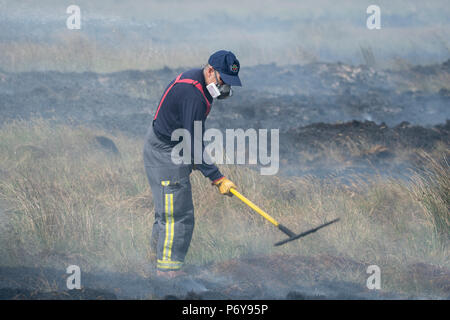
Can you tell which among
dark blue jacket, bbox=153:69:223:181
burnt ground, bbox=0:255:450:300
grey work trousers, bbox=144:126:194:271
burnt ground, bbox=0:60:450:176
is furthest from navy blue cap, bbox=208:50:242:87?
burnt ground, bbox=0:60:450:176

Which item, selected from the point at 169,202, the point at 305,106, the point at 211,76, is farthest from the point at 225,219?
the point at 305,106

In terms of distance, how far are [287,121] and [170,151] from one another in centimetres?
887

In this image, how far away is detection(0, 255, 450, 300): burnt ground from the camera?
4.53 metres

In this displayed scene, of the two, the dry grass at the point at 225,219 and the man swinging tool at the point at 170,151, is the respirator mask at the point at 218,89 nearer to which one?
the man swinging tool at the point at 170,151

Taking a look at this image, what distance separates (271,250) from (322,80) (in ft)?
40.2

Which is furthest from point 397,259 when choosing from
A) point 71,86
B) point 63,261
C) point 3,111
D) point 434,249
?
point 71,86

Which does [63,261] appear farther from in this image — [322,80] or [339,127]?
[322,80]

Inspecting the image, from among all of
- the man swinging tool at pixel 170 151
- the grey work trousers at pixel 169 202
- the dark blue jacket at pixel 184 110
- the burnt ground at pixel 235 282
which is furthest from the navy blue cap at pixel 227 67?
the burnt ground at pixel 235 282

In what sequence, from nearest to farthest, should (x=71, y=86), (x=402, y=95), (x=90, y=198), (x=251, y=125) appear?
(x=90, y=198) < (x=251, y=125) < (x=71, y=86) < (x=402, y=95)

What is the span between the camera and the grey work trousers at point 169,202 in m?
4.86

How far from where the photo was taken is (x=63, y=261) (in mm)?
5227

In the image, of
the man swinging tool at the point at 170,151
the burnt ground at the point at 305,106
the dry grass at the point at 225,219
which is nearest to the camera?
the man swinging tool at the point at 170,151

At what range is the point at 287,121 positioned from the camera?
531 inches

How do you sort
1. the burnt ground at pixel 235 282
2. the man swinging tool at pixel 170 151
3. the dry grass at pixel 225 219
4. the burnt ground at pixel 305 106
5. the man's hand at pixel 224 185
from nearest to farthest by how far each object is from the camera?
the burnt ground at pixel 235 282, the man swinging tool at pixel 170 151, the man's hand at pixel 224 185, the dry grass at pixel 225 219, the burnt ground at pixel 305 106
